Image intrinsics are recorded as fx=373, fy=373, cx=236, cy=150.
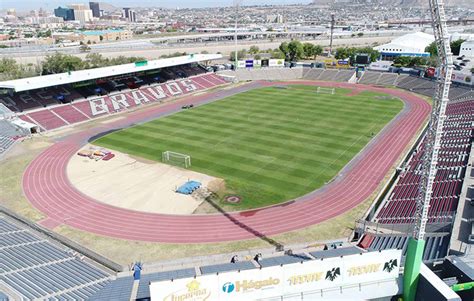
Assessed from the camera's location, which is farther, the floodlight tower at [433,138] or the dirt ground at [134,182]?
the dirt ground at [134,182]

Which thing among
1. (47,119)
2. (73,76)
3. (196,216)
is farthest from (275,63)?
(196,216)

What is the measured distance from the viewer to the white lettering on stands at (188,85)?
85312 mm

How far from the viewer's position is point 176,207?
35.2 metres

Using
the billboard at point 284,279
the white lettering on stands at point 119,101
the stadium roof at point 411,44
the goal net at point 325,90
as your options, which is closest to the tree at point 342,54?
the stadium roof at point 411,44

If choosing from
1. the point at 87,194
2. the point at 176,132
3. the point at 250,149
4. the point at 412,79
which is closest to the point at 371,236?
the point at 250,149

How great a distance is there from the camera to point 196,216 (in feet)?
111

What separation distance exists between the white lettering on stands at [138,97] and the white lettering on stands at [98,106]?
6357 mm

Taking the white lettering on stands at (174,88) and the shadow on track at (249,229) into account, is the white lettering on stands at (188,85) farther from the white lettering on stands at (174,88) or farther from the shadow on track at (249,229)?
the shadow on track at (249,229)

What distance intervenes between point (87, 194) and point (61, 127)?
2762 cm

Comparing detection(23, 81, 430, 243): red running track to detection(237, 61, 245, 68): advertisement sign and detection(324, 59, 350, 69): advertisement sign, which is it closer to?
detection(237, 61, 245, 68): advertisement sign

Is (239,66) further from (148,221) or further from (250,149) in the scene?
(148,221)

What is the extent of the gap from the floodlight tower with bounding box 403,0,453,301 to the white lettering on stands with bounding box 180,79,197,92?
71262 mm

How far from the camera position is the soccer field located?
4041 centimetres

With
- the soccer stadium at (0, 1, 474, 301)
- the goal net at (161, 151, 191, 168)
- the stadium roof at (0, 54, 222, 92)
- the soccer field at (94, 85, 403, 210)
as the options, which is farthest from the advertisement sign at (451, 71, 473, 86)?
the goal net at (161, 151, 191, 168)
